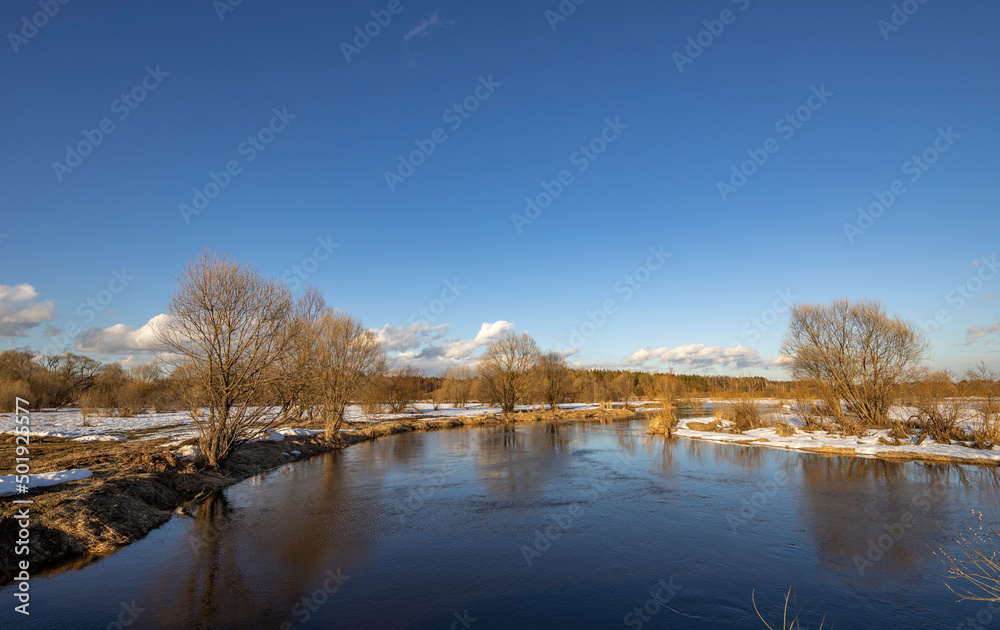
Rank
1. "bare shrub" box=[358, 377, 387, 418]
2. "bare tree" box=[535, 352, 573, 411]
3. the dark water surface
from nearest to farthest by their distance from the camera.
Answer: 1. the dark water surface
2. "bare shrub" box=[358, 377, 387, 418]
3. "bare tree" box=[535, 352, 573, 411]

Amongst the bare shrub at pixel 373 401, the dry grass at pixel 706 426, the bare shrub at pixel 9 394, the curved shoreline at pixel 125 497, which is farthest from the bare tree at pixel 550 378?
the bare shrub at pixel 9 394

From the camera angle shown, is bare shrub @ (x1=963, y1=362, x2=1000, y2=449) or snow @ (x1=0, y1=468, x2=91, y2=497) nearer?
snow @ (x1=0, y1=468, x2=91, y2=497)

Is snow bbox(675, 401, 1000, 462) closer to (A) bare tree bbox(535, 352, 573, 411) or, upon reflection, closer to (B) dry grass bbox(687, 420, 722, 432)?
(B) dry grass bbox(687, 420, 722, 432)

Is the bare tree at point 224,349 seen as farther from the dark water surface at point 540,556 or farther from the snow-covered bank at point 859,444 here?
the snow-covered bank at point 859,444

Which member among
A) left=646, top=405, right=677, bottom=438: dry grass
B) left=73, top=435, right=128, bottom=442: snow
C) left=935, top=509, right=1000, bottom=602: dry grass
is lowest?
left=935, top=509, right=1000, bottom=602: dry grass

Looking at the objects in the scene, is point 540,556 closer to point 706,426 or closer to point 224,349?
point 224,349

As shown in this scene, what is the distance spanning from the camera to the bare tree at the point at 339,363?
3053cm

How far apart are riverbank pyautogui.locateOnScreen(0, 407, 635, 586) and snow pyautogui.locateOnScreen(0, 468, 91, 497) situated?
0.82 ft

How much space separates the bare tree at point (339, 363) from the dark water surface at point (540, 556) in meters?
13.3

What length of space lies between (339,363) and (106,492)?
21.7m

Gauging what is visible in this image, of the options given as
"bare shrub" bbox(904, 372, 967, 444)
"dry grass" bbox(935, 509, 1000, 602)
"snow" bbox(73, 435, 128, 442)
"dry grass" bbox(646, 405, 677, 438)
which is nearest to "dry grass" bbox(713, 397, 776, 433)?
"dry grass" bbox(646, 405, 677, 438)

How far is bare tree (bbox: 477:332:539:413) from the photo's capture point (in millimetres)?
53250

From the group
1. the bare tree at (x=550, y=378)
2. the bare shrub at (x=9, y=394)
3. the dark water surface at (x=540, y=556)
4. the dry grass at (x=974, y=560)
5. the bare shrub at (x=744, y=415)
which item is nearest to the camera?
the dark water surface at (x=540, y=556)

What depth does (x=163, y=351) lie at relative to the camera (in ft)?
49.8
